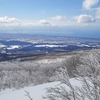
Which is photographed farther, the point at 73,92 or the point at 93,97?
the point at 73,92

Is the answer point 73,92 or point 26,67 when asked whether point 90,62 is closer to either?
point 73,92

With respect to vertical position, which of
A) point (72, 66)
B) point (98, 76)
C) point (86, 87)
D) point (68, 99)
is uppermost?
point (98, 76)

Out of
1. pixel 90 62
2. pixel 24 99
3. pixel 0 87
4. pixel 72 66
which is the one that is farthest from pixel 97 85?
pixel 72 66

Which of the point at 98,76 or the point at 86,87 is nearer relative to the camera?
the point at 98,76

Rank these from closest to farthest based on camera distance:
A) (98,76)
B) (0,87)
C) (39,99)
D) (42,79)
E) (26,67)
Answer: (98,76) → (39,99) → (0,87) → (42,79) → (26,67)

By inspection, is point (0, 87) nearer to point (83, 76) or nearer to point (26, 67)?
point (83, 76)

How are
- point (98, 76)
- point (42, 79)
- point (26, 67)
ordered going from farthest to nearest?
point (26, 67)
point (42, 79)
point (98, 76)

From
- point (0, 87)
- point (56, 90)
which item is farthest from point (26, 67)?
point (56, 90)

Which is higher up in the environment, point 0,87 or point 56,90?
point 56,90

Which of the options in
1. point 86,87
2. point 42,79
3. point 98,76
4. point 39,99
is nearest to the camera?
point 98,76
